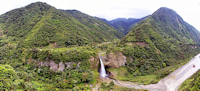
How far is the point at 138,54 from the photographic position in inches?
2820

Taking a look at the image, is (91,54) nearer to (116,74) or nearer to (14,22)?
(116,74)

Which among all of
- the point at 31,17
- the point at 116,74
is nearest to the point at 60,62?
the point at 116,74

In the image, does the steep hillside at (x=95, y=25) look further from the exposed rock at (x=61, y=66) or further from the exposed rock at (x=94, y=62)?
the exposed rock at (x=61, y=66)

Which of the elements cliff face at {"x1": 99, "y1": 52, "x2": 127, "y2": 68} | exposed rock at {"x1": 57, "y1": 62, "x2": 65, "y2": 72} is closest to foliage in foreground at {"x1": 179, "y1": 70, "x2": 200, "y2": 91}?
cliff face at {"x1": 99, "y1": 52, "x2": 127, "y2": 68}

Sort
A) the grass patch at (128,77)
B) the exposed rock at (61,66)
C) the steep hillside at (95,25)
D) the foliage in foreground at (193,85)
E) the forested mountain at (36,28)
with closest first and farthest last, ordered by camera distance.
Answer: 1. the foliage in foreground at (193,85)
2. the exposed rock at (61,66)
3. the grass patch at (128,77)
4. the forested mountain at (36,28)
5. the steep hillside at (95,25)

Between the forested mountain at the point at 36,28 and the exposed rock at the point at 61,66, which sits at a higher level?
the forested mountain at the point at 36,28

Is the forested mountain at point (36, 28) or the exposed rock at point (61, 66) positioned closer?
the exposed rock at point (61, 66)

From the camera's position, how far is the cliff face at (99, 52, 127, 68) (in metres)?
64.8

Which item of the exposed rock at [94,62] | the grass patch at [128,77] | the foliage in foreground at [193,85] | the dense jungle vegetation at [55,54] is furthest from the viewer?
the exposed rock at [94,62]

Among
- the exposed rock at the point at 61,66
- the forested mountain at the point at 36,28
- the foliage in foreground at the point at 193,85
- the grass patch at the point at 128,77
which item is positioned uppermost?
the forested mountain at the point at 36,28

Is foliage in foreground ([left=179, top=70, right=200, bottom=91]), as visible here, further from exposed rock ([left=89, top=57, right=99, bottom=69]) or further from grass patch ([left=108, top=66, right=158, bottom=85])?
exposed rock ([left=89, top=57, right=99, bottom=69])

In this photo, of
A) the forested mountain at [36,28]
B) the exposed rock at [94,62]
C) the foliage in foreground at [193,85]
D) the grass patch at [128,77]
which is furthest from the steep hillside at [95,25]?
the foliage in foreground at [193,85]

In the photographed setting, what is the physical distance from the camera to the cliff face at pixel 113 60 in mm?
64750

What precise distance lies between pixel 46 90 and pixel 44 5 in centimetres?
9795
